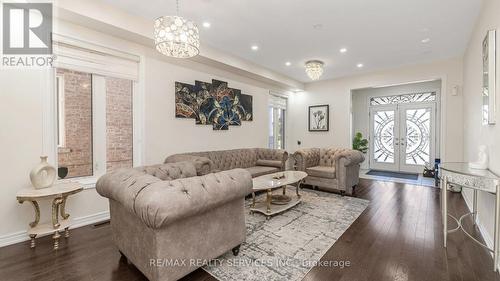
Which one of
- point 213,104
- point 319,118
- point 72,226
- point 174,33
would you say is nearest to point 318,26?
point 174,33

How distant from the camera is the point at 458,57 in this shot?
4930 mm

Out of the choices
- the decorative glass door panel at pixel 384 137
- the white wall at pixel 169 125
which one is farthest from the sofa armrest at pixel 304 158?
the decorative glass door panel at pixel 384 137

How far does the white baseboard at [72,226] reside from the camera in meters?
2.55

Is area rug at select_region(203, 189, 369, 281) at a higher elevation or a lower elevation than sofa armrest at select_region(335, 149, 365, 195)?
lower

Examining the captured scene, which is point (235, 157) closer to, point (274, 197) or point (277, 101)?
point (274, 197)

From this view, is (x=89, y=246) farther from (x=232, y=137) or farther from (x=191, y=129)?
(x=232, y=137)

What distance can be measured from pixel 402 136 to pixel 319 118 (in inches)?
104

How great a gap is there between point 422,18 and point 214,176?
3754 millimetres

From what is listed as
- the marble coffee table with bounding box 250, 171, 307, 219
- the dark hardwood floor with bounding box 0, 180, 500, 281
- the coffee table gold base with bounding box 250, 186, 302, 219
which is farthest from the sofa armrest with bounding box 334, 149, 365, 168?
the dark hardwood floor with bounding box 0, 180, 500, 281

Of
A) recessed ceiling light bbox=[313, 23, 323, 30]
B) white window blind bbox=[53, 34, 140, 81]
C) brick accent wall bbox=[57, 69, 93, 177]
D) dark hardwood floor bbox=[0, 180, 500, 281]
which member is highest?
recessed ceiling light bbox=[313, 23, 323, 30]

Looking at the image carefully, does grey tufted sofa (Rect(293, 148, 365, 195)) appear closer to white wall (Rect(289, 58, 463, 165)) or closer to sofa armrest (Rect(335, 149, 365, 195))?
sofa armrest (Rect(335, 149, 365, 195))

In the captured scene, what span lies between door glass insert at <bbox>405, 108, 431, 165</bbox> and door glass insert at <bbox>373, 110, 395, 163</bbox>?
424 mm

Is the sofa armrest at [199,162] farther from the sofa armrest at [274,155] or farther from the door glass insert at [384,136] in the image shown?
the door glass insert at [384,136]

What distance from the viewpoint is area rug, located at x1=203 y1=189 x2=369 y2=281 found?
206 centimetres
